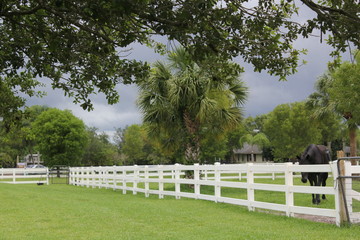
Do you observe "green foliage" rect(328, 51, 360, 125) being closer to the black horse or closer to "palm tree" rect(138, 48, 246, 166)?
"palm tree" rect(138, 48, 246, 166)

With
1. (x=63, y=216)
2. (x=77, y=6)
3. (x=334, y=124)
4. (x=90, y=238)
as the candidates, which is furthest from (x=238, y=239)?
(x=334, y=124)

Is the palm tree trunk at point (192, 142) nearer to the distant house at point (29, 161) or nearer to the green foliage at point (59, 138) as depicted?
the green foliage at point (59, 138)

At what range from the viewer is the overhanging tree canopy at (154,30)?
16.6 ft

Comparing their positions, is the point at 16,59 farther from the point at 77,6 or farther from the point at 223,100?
the point at 223,100

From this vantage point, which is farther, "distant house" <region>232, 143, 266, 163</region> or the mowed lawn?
"distant house" <region>232, 143, 266, 163</region>

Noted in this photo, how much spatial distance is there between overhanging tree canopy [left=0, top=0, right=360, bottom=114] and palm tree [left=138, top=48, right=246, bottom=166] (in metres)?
13.0

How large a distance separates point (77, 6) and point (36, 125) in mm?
53986

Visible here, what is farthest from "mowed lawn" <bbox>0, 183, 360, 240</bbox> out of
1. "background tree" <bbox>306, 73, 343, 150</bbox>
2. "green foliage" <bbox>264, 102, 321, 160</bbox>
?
"green foliage" <bbox>264, 102, 321, 160</bbox>

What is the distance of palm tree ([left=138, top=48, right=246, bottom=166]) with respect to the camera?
20.8 m

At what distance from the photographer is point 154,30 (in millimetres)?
5312

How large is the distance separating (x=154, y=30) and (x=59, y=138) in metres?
51.5

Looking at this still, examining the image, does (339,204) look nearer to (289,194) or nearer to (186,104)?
(289,194)

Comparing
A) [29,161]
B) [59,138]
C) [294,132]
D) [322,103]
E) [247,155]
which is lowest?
[247,155]

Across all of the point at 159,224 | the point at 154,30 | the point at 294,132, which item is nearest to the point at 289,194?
the point at 159,224
